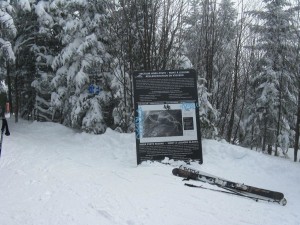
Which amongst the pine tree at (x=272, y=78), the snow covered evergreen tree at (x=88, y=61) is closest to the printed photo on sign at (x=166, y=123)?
the snow covered evergreen tree at (x=88, y=61)

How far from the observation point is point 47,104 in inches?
821

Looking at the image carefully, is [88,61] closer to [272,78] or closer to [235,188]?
[235,188]

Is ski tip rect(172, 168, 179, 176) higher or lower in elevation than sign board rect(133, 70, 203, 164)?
lower

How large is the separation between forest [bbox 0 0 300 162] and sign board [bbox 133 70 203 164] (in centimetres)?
279

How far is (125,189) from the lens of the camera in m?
7.28

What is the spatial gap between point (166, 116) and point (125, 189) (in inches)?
123

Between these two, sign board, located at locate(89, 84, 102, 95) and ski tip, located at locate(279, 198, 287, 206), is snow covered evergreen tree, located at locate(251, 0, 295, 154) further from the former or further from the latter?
ski tip, located at locate(279, 198, 287, 206)

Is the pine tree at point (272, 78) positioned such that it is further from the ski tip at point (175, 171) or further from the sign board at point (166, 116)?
the ski tip at point (175, 171)

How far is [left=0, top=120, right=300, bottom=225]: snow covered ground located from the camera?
5734mm

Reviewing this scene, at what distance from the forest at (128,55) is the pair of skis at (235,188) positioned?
4.34 m

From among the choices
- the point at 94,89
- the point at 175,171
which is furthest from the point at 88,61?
the point at 175,171

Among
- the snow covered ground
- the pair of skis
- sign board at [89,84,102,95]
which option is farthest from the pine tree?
the pair of skis

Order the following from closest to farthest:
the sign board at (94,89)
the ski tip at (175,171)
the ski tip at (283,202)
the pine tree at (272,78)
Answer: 1. the ski tip at (283,202)
2. the ski tip at (175,171)
3. the sign board at (94,89)
4. the pine tree at (272,78)

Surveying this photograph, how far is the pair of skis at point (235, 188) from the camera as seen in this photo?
7.16 meters
